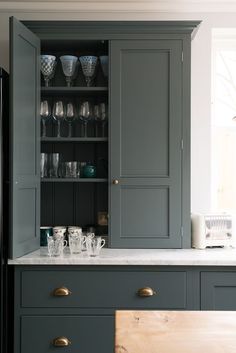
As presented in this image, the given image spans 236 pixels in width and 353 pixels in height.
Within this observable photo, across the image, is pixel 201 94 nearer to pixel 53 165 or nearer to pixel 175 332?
pixel 53 165

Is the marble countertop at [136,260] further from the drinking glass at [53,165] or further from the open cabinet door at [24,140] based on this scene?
the drinking glass at [53,165]

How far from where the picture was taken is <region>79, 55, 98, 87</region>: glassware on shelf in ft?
9.55

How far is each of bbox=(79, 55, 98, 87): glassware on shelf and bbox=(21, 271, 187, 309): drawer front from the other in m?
1.32

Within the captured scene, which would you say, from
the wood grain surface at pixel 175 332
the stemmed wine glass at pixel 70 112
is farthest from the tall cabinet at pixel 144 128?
the wood grain surface at pixel 175 332

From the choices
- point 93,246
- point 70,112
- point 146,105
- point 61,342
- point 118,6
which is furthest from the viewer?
point 118,6

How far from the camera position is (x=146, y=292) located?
2512 mm

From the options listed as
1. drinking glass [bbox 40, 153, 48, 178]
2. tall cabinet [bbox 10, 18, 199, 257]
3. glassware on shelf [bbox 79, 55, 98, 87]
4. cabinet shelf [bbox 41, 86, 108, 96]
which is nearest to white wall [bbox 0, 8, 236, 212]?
tall cabinet [bbox 10, 18, 199, 257]

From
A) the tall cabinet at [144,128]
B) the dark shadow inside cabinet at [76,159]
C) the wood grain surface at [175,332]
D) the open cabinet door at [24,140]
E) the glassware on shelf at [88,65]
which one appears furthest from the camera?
the dark shadow inside cabinet at [76,159]

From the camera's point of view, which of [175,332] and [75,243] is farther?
[75,243]

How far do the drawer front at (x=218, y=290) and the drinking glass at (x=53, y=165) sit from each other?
1.19m

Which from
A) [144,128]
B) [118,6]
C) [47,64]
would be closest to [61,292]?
[144,128]

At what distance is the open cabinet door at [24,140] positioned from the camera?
2.49 metres

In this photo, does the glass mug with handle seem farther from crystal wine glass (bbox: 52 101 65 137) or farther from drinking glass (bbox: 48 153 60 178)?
crystal wine glass (bbox: 52 101 65 137)

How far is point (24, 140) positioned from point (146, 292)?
1.17 m
